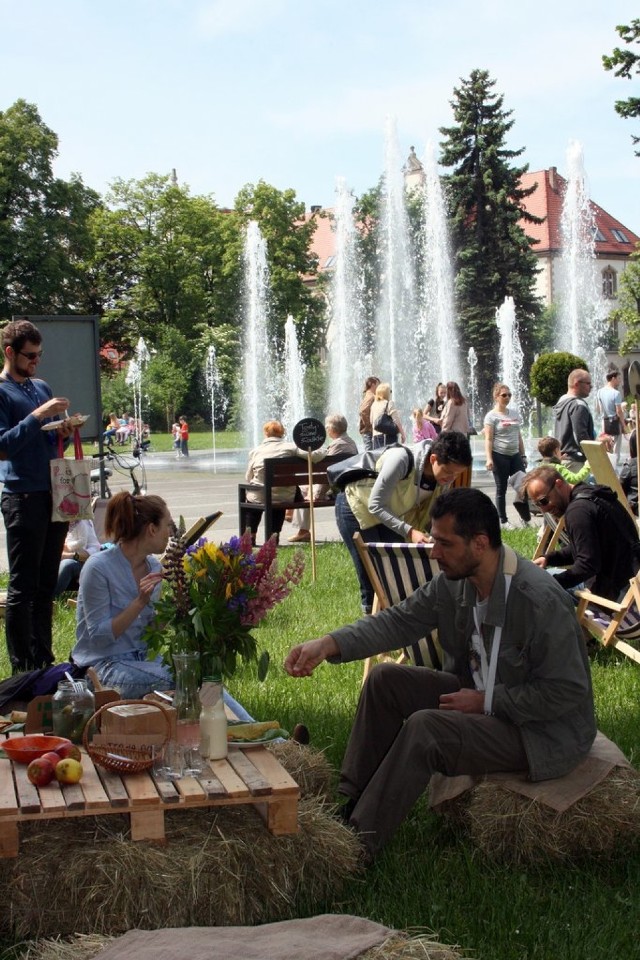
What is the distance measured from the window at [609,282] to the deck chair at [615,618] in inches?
3262

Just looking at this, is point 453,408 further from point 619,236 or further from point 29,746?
point 619,236

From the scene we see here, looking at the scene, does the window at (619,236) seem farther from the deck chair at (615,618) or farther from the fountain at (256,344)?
the deck chair at (615,618)

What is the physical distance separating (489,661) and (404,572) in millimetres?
1946

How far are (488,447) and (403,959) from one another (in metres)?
12.3

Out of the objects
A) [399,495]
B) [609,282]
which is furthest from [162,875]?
[609,282]

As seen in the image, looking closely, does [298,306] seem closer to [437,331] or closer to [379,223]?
[379,223]

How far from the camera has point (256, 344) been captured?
57.1 meters

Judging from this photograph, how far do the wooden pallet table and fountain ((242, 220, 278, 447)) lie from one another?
37313mm

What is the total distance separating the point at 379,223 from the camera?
62.6m

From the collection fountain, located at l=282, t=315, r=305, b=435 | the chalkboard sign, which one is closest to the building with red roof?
fountain, located at l=282, t=315, r=305, b=435

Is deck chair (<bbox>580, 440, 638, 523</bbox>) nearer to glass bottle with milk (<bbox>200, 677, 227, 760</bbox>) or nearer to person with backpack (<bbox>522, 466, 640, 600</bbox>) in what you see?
person with backpack (<bbox>522, 466, 640, 600</bbox>)

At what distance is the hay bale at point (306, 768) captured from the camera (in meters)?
4.65

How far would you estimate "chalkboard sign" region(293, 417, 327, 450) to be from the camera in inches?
479

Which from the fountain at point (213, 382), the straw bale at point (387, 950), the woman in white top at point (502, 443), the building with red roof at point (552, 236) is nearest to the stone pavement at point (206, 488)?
the woman in white top at point (502, 443)
